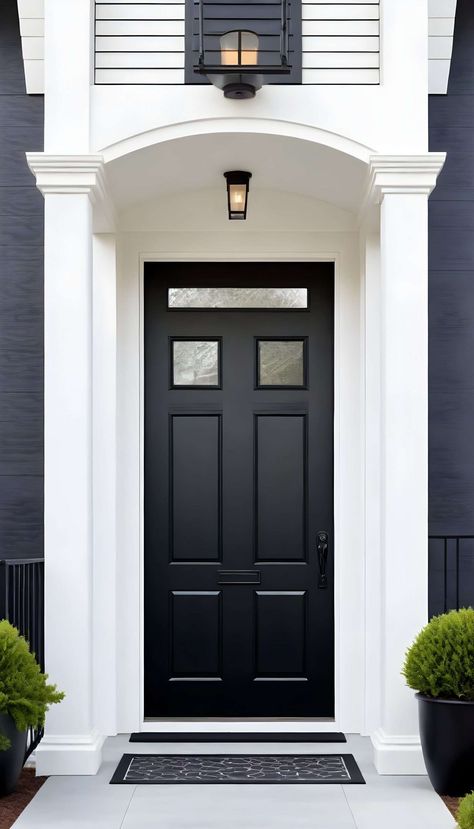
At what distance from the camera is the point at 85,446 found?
4.71 m

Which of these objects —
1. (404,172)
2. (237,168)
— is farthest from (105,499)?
(404,172)

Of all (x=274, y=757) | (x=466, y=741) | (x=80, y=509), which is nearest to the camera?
(x=466, y=741)

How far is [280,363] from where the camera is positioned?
224 inches

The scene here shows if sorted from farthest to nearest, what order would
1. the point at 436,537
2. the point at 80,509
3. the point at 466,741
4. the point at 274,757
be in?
the point at 436,537 < the point at 274,757 < the point at 80,509 < the point at 466,741

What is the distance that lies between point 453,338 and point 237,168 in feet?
4.98

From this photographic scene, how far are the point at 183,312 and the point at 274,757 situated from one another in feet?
7.96

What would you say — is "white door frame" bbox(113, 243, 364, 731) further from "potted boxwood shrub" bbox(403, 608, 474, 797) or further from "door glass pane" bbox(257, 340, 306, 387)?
"potted boxwood shrub" bbox(403, 608, 474, 797)

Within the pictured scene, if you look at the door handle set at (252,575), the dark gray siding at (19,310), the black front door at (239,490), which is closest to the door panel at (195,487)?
the black front door at (239,490)

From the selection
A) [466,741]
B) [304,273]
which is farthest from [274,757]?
[304,273]

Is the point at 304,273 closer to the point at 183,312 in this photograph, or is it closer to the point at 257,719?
the point at 183,312

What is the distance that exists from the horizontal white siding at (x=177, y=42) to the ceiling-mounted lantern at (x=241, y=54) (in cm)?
14

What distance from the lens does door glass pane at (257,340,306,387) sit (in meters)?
5.69

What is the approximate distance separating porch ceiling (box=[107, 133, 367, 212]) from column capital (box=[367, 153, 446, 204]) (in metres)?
0.15

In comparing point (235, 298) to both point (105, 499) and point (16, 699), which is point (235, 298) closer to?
point (105, 499)
